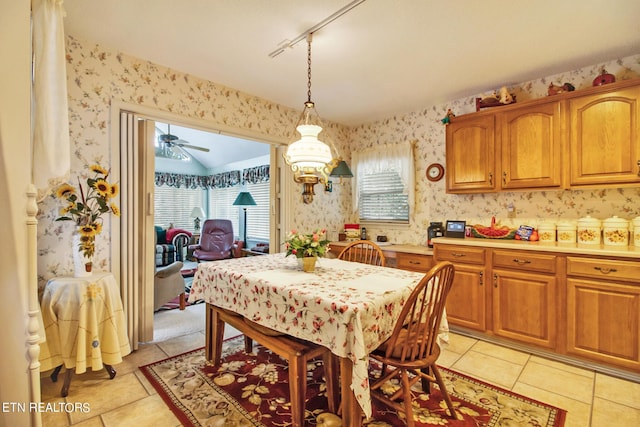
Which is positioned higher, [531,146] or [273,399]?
[531,146]

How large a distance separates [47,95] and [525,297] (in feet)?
11.8

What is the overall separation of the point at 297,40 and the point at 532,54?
6.39 feet

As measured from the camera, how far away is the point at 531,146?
2.75 meters

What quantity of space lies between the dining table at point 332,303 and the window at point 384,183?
6.70 ft

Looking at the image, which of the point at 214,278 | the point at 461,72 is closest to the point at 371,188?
the point at 461,72

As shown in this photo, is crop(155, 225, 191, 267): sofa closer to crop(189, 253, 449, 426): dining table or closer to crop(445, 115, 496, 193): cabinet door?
crop(189, 253, 449, 426): dining table

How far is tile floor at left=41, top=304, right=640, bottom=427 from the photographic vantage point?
5.70 ft

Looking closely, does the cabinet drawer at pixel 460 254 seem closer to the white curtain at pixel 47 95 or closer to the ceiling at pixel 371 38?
the ceiling at pixel 371 38

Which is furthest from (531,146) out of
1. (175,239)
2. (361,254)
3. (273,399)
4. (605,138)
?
(175,239)

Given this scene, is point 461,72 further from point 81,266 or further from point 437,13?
point 81,266

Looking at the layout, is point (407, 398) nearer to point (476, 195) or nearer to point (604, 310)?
point (604, 310)

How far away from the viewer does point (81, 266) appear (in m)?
2.10

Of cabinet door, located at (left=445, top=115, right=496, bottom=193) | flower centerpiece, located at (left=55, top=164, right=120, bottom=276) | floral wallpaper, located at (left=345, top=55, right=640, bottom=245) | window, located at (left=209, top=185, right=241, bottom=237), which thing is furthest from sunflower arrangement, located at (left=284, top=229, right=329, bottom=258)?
window, located at (left=209, top=185, right=241, bottom=237)

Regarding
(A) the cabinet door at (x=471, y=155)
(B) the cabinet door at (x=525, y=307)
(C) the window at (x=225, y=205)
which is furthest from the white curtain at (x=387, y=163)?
(C) the window at (x=225, y=205)
